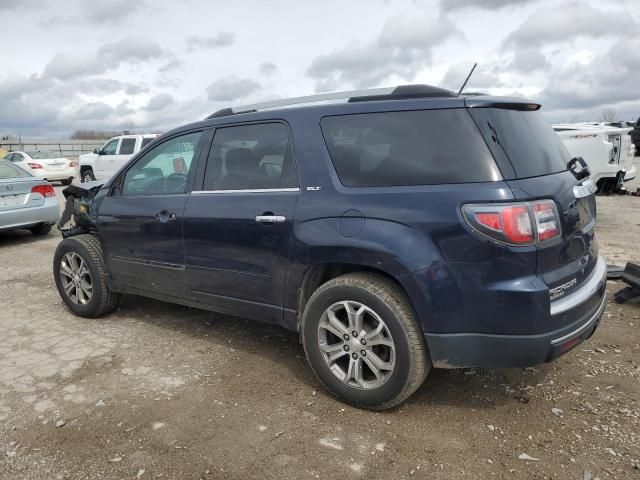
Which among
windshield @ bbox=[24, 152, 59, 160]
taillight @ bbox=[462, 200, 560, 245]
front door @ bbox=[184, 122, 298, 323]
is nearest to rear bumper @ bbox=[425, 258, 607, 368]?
taillight @ bbox=[462, 200, 560, 245]

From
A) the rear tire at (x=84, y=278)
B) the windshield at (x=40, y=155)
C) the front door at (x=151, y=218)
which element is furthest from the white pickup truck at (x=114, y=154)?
the front door at (x=151, y=218)

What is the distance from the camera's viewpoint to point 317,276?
126 inches

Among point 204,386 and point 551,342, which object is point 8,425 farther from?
point 551,342

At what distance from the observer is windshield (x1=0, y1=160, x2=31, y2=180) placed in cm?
843

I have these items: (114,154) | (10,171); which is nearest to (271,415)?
(10,171)

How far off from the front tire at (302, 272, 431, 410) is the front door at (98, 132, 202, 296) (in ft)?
4.45

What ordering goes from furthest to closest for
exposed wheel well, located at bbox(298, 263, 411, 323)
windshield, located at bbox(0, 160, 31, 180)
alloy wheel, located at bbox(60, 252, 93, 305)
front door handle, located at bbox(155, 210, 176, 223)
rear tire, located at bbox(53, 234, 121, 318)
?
windshield, located at bbox(0, 160, 31, 180), alloy wheel, located at bbox(60, 252, 93, 305), rear tire, located at bbox(53, 234, 121, 318), front door handle, located at bbox(155, 210, 176, 223), exposed wheel well, located at bbox(298, 263, 411, 323)

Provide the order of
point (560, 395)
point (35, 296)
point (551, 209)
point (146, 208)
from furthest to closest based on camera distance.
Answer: point (35, 296)
point (146, 208)
point (560, 395)
point (551, 209)

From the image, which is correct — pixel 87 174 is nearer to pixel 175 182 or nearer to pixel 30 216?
pixel 30 216

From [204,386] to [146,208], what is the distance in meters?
1.54

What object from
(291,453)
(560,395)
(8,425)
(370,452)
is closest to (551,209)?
(560,395)

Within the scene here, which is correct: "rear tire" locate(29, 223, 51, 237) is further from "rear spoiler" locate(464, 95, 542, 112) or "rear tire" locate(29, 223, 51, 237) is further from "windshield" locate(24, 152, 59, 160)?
"windshield" locate(24, 152, 59, 160)

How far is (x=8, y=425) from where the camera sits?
2.96 m

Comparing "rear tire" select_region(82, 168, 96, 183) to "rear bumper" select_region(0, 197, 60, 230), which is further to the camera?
"rear tire" select_region(82, 168, 96, 183)
